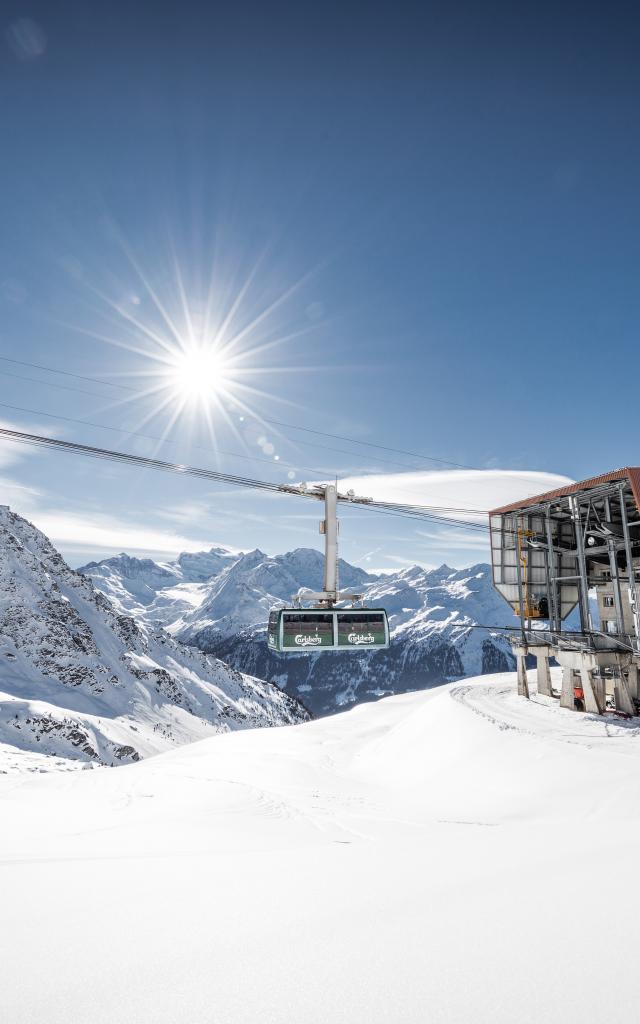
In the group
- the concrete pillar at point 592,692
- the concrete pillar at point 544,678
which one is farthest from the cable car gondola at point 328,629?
the concrete pillar at point 544,678

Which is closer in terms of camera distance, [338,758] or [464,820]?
[464,820]

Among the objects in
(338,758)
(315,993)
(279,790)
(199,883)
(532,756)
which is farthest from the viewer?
(338,758)

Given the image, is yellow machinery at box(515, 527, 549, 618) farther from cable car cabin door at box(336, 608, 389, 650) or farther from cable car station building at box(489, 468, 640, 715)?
cable car cabin door at box(336, 608, 389, 650)

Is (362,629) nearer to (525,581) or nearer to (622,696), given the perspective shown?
(622,696)

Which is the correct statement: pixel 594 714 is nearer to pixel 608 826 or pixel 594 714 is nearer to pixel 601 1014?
pixel 608 826

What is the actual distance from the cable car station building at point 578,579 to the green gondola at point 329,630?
50.5ft

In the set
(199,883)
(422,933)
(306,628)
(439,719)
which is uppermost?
(306,628)

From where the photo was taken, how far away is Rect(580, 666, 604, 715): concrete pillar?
2858cm

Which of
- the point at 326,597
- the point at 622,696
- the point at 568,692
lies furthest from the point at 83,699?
the point at 326,597

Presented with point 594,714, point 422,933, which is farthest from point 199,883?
point 594,714

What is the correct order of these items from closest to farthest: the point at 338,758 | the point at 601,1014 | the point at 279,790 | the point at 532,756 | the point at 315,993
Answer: the point at 601,1014, the point at 315,993, the point at 279,790, the point at 532,756, the point at 338,758

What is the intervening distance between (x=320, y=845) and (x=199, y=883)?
3696 mm

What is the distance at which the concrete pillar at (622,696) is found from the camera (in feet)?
94.6

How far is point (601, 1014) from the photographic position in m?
2.54
